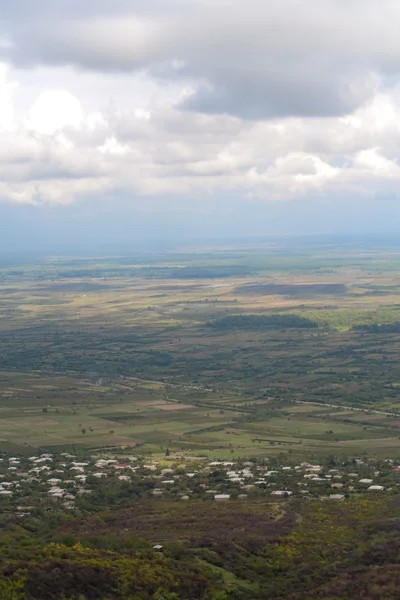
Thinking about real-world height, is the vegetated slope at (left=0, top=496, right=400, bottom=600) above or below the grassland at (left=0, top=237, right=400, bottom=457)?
above

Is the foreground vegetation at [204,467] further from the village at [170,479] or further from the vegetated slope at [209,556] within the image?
the village at [170,479]

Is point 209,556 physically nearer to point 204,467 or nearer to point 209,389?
point 204,467

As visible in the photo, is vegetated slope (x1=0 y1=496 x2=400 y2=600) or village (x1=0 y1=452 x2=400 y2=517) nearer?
vegetated slope (x1=0 y1=496 x2=400 y2=600)

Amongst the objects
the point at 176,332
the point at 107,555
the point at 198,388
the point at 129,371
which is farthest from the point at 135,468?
the point at 176,332

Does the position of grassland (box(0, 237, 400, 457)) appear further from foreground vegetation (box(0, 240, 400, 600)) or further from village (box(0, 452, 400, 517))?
village (box(0, 452, 400, 517))

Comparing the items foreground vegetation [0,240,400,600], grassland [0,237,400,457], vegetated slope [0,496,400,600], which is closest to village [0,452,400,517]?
foreground vegetation [0,240,400,600]

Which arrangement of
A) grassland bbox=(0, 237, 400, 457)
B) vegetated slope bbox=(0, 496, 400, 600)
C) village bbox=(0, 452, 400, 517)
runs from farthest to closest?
grassland bbox=(0, 237, 400, 457)
village bbox=(0, 452, 400, 517)
vegetated slope bbox=(0, 496, 400, 600)

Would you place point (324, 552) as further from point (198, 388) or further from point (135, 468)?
point (198, 388)

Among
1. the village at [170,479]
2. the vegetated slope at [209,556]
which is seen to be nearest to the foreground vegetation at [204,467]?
the vegetated slope at [209,556]
